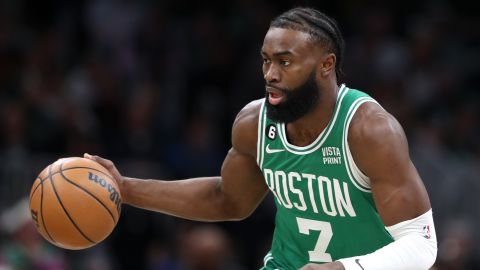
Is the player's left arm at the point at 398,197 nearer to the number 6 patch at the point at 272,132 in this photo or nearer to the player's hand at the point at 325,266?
the player's hand at the point at 325,266

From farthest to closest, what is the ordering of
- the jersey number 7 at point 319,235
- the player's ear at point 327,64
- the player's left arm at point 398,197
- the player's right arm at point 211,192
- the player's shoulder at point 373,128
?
the player's right arm at point 211,192
the jersey number 7 at point 319,235
the player's ear at point 327,64
the player's shoulder at point 373,128
the player's left arm at point 398,197

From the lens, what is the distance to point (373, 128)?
608 centimetres

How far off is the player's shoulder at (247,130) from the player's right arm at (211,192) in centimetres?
3

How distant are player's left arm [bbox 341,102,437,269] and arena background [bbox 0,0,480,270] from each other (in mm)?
4389

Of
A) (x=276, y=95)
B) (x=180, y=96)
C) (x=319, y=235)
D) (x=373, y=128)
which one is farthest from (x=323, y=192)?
(x=180, y=96)

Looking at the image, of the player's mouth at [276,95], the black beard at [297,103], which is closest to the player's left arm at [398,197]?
the black beard at [297,103]

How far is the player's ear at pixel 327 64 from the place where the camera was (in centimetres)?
636

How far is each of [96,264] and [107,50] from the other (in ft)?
11.1

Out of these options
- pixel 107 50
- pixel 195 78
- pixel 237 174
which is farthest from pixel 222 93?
pixel 237 174

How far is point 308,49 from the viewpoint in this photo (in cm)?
626

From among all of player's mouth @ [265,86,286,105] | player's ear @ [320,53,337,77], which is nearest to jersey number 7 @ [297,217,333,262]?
player's mouth @ [265,86,286,105]

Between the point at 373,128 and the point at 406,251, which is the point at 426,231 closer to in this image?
the point at 406,251

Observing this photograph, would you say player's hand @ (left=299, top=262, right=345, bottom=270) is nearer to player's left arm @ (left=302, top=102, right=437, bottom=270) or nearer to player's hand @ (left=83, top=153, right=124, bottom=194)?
player's left arm @ (left=302, top=102, right=437, bottom=270)

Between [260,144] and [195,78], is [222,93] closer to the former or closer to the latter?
[195,78]
